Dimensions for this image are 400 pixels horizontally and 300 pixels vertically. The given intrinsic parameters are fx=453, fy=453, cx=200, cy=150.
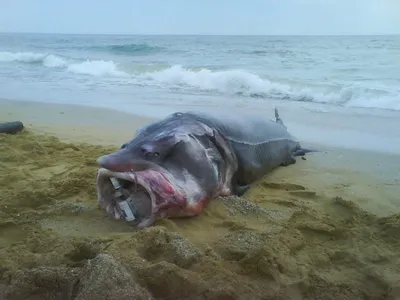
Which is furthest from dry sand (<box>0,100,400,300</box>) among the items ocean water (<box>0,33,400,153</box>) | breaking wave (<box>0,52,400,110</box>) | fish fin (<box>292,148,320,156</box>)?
breaking wave (<box>0,52,400,110</box>)

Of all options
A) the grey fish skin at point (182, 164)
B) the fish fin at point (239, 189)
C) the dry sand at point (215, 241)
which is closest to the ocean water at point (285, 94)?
the grey fish skin at point (182, 164)

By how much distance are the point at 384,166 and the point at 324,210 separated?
1616mm

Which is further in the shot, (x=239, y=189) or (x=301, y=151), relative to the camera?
(x=301, y=151)

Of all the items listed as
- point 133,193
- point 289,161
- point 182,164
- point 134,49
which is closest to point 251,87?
point 289,161

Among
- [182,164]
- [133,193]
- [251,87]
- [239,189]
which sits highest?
[182,164]

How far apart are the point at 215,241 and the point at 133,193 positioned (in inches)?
26.4

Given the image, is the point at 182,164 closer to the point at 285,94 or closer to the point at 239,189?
the point at 239,189

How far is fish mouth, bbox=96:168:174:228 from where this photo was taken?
2.92 meters

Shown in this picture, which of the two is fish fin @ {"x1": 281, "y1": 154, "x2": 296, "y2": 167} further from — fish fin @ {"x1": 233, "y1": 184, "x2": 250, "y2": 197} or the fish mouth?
the fish mouth

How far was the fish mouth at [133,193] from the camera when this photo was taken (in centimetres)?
292

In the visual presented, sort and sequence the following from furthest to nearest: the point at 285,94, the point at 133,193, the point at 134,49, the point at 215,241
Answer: the point at 134,49 → the point at 285,94 → the point at 133,193 → the point at 215,241

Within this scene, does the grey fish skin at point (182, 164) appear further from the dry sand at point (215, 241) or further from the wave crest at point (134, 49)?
the wave crest at point (134, 49)

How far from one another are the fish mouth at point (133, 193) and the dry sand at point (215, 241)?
87 millimetres

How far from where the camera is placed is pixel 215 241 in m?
2.82
